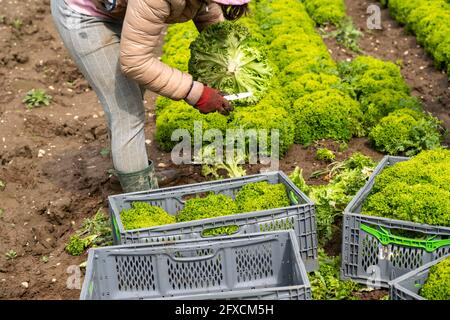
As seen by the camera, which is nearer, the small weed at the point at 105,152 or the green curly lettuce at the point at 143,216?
the green curly lettuce at the point at 143,216

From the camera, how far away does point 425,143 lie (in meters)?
7.02

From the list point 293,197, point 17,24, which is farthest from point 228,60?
point 17,24

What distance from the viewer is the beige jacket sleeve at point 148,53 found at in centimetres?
485

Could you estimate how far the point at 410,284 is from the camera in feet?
14.7

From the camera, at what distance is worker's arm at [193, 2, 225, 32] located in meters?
5.82

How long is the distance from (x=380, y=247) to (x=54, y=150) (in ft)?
13.5

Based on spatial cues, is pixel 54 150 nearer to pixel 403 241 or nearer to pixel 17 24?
pixel 17 24

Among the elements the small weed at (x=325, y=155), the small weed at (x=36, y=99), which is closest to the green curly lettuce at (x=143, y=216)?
the small weed at (x=325, y=155)

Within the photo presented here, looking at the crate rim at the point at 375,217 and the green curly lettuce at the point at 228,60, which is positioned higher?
the green curly lettuce at the point at 228,60

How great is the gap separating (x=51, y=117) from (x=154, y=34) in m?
3.98

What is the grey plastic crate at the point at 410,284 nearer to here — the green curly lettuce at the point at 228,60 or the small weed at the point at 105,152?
the green curly lettuce at the point at 228,60

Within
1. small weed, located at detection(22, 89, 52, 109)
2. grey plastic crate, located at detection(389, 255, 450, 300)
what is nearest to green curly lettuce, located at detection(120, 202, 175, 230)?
grey plastic crate, located at detection(389, 255, 450, 300)

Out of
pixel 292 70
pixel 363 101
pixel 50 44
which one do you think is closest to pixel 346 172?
pixel 363 101

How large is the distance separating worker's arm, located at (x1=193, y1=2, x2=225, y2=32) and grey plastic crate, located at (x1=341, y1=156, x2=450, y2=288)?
1786mm
